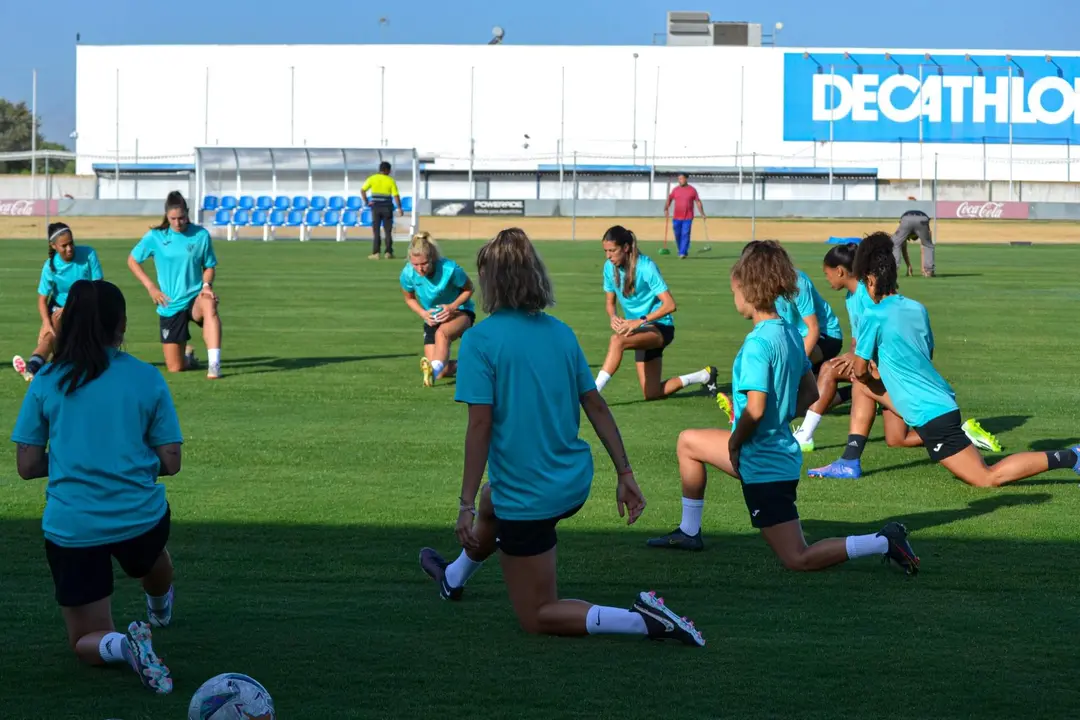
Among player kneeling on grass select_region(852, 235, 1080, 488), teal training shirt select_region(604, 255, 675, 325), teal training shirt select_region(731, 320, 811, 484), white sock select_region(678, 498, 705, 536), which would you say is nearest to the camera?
teal training shirt select_region(731, 320, 811, 484)

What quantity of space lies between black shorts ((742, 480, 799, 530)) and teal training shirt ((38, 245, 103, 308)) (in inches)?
326

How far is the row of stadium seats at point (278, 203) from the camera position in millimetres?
37500

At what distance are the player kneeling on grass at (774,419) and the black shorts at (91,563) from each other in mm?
2551

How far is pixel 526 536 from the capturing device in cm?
516

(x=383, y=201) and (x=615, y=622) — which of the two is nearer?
(x=615, y=622)

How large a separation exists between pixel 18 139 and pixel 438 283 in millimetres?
94699

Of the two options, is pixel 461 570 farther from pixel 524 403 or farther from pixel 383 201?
pixel 383 201

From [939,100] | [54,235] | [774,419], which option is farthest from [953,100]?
[774,419]

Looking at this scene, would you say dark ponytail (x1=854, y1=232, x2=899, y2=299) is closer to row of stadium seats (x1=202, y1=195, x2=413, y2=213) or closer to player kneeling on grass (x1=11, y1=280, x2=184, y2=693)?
player kneeling on grass (x1=11, y1=280, x2=184, y2=693)

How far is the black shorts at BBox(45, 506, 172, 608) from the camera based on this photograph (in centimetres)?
493

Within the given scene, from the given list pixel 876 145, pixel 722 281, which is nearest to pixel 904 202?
pixel 876 145

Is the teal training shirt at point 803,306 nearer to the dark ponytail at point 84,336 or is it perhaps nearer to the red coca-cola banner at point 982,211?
the dark ponytail at point 84,336

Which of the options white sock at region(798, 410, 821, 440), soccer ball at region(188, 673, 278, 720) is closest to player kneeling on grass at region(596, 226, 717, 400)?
white sock at region(798, 410, 821, 440)

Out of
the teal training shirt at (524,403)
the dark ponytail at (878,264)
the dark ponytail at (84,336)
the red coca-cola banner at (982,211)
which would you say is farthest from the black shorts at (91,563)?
the red coca-cola banner at (982,211)
